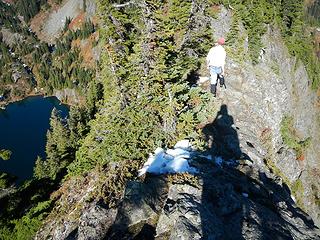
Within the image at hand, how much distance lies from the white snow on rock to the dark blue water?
64.7 metres

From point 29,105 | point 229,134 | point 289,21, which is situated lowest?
point 29,105

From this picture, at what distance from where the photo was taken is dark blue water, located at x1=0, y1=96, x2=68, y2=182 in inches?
3861

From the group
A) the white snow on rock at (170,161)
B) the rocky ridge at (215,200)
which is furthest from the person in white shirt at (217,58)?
the white snow on rock at (170,161)

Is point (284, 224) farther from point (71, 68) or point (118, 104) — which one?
point (71, 68)

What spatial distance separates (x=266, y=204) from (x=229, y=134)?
7.97 meters

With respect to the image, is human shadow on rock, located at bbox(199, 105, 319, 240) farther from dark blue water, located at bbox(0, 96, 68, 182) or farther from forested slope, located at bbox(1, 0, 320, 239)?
dark blue water, located at bbox(0, 96, 68, 182)

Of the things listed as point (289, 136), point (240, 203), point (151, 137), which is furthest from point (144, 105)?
point (289, 136)

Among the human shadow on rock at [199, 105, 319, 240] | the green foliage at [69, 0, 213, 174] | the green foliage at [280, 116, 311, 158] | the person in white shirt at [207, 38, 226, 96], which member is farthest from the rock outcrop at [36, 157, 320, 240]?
the green foliage at [280, 116, 311, 158]

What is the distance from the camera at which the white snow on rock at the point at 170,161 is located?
16737 mm

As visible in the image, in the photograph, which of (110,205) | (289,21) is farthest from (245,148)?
(289,21)

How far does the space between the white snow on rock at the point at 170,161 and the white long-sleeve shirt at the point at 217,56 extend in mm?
4518

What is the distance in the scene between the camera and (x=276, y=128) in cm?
3944

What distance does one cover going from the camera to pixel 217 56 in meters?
19.8

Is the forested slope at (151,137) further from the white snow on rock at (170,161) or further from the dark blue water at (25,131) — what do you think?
the dark blue water at (25,131)
